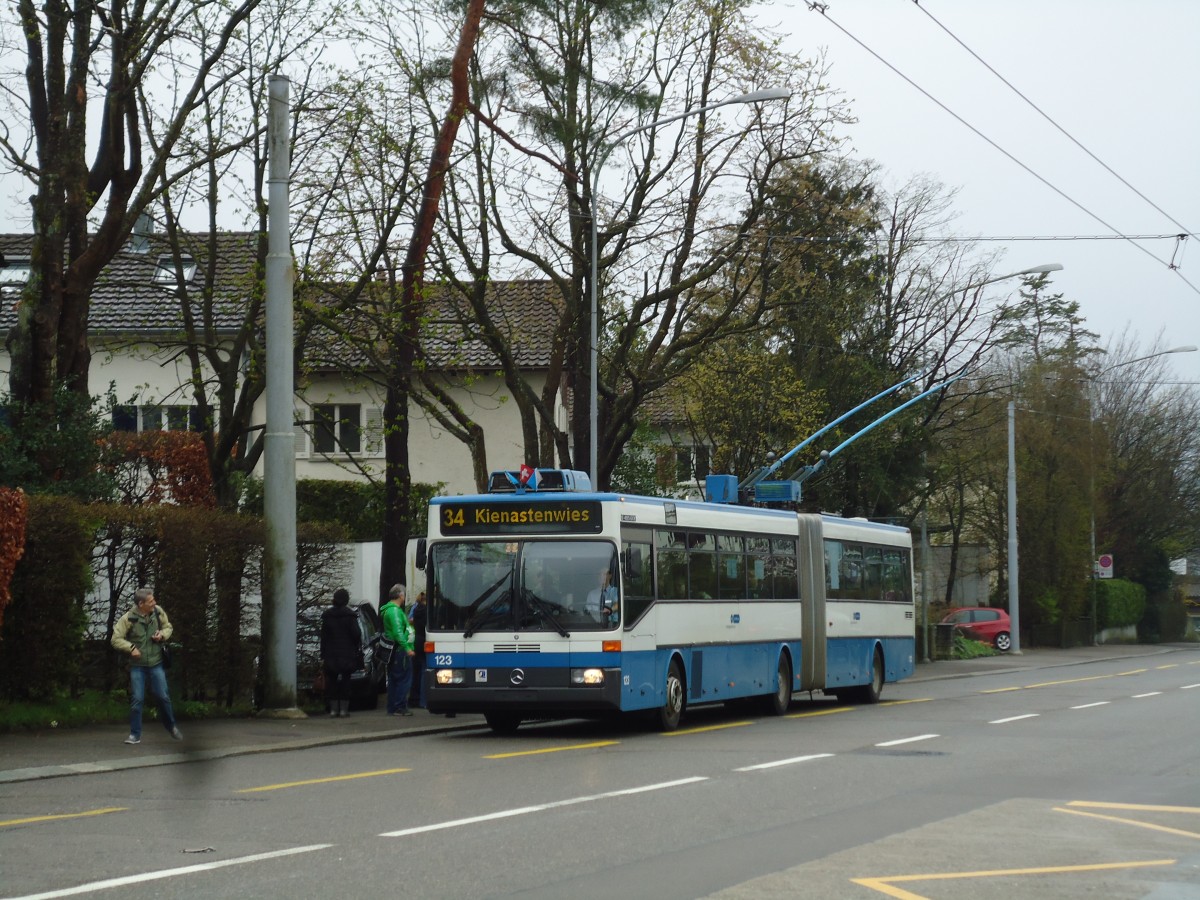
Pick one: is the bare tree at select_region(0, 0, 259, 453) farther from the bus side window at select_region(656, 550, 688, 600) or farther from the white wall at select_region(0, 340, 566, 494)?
the white wall at select_region(0, 340, 566, 494)

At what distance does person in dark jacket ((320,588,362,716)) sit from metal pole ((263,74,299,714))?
1.90 ft

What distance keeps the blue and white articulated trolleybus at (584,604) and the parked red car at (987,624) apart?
32.8 metres

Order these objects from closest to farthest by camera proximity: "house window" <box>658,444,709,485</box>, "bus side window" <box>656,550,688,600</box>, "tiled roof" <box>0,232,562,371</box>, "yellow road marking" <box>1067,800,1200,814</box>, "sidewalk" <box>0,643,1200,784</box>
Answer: "yellow road marking" <box>1067,800,1200,814</box> → "sidewalk" <box>0,643,1200,784</box> → "bus side window" <box>656,550,688,600</box> → "tiled roof" <box>0,232,562,371</box> → "house window" <box>658,444,709,485</box>

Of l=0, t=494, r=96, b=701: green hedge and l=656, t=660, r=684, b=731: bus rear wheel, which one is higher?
l=0, t=494, r=96, b=701: green hedge

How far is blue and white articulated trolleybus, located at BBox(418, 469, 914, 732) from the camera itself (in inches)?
719

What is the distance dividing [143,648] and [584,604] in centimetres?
473

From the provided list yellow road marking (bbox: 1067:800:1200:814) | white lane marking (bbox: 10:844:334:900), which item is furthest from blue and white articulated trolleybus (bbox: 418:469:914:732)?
white lane marking (bbox: 10:844:334:900)

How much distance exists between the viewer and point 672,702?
1980 centimetres

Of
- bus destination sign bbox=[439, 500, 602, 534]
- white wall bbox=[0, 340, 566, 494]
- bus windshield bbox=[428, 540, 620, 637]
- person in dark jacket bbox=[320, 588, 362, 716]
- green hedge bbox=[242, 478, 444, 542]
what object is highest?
white wall bbox=[0, 340, 566, 494]

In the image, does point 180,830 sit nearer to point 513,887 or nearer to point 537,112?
point 513,887

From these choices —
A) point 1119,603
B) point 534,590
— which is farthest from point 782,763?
point 1119,603

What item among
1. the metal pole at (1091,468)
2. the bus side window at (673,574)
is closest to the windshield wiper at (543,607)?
the bus side window at (673,574)

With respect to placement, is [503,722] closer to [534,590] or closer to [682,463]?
[534,590]

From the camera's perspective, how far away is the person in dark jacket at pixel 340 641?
2042 cm
